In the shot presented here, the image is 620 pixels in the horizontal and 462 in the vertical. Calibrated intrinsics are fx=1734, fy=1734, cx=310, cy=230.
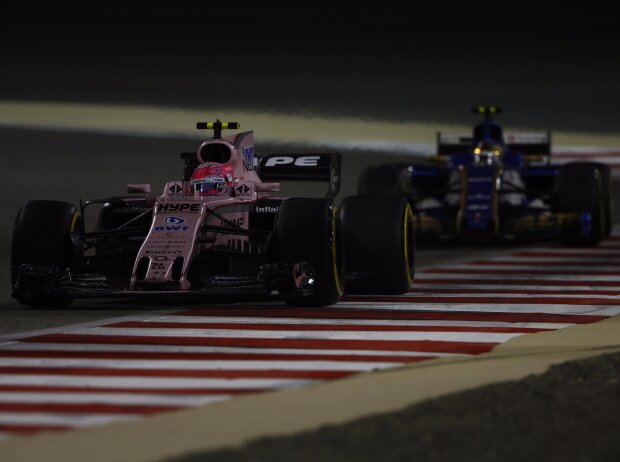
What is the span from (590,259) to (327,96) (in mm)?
12672

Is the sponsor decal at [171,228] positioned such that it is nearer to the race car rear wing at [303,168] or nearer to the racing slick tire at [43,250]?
the racing slick tire at [43,250]

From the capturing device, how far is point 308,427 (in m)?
7.71

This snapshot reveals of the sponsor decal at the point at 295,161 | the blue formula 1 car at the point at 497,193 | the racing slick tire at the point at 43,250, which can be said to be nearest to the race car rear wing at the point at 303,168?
the sponsor decal at the point at 295,161

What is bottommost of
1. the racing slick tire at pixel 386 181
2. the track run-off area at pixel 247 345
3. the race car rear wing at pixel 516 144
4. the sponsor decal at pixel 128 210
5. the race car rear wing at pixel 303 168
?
the track run-off area at pixel 247 345

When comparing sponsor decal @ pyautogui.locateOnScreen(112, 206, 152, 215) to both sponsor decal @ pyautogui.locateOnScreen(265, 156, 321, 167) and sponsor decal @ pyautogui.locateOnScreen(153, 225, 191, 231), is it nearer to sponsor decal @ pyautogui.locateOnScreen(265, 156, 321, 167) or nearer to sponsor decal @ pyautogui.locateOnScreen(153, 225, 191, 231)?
sponsor decal @ pyautogui.locateOnScreen(153, 225, 191, 231)

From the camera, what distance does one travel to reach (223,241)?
43.9ft

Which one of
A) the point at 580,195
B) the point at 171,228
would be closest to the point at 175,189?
the point at 171,228

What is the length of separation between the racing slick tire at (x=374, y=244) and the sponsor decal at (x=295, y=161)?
66cm

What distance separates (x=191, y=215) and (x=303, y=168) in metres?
1.81

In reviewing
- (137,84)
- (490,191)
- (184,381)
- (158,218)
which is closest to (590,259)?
(490,191)

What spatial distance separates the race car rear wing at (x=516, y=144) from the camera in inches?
859

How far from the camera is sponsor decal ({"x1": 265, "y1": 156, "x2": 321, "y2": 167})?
574 inches

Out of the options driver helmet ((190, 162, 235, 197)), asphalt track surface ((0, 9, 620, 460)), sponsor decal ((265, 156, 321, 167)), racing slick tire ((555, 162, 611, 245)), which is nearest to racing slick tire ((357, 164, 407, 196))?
asphalt track surface ((0, 9, 620, 460))

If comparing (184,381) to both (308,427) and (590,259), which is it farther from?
(590,259)
